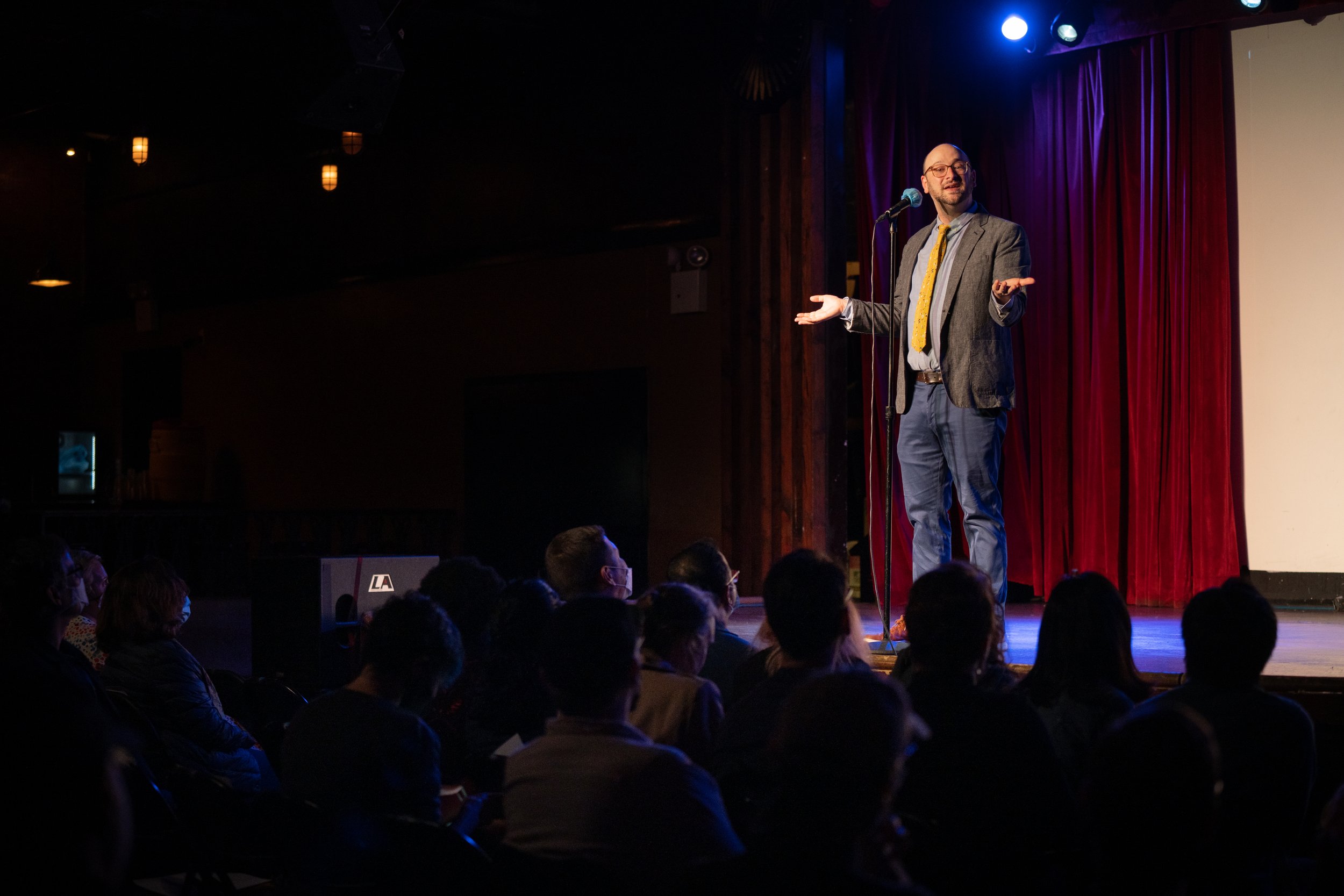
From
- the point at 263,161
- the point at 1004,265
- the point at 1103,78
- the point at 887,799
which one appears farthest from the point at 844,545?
the point at 263,161

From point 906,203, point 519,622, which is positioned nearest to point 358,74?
point 906,203

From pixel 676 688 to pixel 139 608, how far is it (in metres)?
1.44

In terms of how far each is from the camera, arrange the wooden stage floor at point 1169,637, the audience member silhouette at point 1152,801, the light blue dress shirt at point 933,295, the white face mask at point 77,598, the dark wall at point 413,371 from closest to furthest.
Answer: the audience member silhouette at point 1152,801 → the white face mask at point 77,598 → the wooden stage floor at point 1169,637 → the light blue dress shirt at point 933,295 → the dark wall at point 413,371

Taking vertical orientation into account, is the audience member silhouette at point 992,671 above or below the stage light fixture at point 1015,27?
below

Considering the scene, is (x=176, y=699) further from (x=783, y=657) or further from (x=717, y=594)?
(x=783, y=657)

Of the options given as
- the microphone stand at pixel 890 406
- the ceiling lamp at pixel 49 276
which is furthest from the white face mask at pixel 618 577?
the ceiling lamp at pixel 49 276

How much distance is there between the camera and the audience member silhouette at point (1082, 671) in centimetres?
214

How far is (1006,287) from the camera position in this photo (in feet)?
11.1

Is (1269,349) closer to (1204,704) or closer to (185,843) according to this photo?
(1204,704)

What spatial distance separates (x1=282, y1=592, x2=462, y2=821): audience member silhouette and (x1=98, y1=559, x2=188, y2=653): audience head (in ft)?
3.18

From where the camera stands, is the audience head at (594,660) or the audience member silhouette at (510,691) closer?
the audience head at (594,660)

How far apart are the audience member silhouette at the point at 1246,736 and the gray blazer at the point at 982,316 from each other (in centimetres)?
159

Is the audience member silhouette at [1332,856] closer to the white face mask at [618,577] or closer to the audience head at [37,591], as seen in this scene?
the white face mask at [618,577]

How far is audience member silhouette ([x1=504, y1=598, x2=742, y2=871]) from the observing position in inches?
60.1
